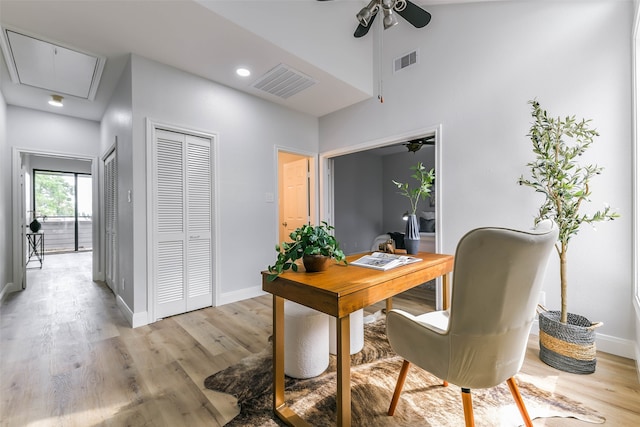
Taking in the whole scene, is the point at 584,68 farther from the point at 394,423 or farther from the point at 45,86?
the point at 45,86

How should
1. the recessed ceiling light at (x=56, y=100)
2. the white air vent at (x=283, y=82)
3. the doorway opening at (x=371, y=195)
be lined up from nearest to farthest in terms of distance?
the white air vent at (x=283, y=82)
the recessed ceiling light at (x=56, y=100)
the doorway opening at (x=371, y=195)

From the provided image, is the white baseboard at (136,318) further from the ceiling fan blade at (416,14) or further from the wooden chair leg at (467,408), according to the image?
the ceiling fan blade at (416,14)

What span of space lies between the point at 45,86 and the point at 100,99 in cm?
54

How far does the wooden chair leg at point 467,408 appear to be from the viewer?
44.5 inches

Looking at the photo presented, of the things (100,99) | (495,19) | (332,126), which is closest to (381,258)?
(495,19)

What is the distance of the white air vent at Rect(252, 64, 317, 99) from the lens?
10.1 ft

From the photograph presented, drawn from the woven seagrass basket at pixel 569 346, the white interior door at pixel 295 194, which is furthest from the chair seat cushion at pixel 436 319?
the white interior door at pixel 295 194

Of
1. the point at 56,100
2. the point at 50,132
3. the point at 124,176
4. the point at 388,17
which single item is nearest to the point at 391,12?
the point at 388,17

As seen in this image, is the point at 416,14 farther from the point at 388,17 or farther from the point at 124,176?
the point at 124,176

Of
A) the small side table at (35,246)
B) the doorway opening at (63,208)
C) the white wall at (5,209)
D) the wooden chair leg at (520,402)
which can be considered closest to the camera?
the wooden chair leg at (520,402)

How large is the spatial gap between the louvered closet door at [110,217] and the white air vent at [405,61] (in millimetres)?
3663

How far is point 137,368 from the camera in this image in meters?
2.02

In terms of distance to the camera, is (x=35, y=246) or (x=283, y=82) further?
(x=35, y=246)

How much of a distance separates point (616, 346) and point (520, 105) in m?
2.10
